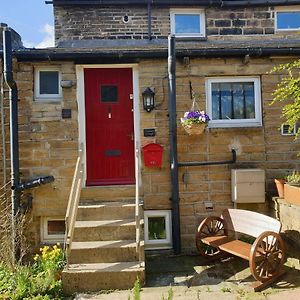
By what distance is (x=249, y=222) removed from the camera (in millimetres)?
4961

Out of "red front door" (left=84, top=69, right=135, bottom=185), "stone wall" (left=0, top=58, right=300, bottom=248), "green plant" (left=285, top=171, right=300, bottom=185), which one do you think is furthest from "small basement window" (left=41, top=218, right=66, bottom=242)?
"green plant" (left=285, top=171, right=300, bottom=185)

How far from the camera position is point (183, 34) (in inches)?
395

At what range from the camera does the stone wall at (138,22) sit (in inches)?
387

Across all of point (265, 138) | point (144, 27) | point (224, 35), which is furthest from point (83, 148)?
point (224, 35)

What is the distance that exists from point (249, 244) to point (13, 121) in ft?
14.7

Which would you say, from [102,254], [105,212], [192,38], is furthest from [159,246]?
[192,38]

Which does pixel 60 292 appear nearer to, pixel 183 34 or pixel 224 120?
pixel 224 120

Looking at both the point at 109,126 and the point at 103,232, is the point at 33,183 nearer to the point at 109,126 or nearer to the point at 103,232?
the point at 103,232

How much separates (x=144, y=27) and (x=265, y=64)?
5054 mm

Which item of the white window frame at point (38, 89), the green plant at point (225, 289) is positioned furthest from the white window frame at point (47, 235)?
the green plant at point (225, 289)

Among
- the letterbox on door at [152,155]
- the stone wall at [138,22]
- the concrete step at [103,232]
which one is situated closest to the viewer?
the concrete step at [103,232]

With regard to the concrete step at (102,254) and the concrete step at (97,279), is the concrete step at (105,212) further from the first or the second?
the concrete step at (97,279)

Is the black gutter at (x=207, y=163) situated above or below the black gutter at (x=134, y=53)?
below

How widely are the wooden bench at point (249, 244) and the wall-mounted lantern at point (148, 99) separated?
2263 mm
